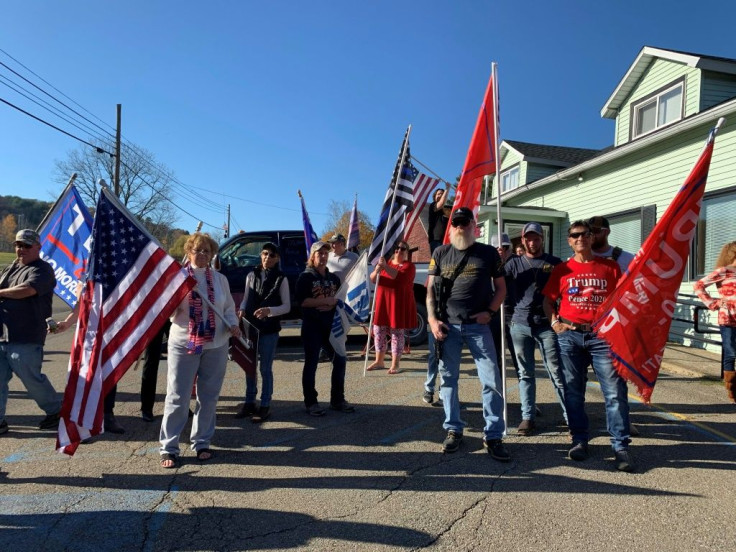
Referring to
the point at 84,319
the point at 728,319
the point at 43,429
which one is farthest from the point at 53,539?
the point at 728,319

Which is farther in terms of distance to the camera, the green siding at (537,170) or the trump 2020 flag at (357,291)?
the green siding at (537,170)

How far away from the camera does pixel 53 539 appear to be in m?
2.71

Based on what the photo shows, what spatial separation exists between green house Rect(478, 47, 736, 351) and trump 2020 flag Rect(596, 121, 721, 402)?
4326 millimetres

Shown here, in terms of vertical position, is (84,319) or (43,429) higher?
(84,319)

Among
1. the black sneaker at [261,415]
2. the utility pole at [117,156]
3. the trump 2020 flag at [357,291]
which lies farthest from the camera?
the utility pole at [117,156]

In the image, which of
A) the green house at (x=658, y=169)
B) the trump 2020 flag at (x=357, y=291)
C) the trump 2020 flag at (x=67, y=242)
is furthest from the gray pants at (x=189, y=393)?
the green house at (x=658, y=169)

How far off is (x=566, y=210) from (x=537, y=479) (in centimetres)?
1155

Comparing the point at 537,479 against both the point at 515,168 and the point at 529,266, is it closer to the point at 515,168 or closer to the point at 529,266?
the point at 529,266

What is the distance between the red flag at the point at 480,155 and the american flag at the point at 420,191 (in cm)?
172

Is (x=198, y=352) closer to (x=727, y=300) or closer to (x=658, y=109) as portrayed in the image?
(x=727, y=300)

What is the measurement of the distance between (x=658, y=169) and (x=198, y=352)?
10233 mm

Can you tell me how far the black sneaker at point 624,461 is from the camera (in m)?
3.54

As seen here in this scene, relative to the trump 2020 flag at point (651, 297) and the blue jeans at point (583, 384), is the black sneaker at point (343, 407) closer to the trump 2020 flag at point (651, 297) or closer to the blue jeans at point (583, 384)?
the blue jeans at point (583, 384)

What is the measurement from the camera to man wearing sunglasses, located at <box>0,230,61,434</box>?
13.9 feet
